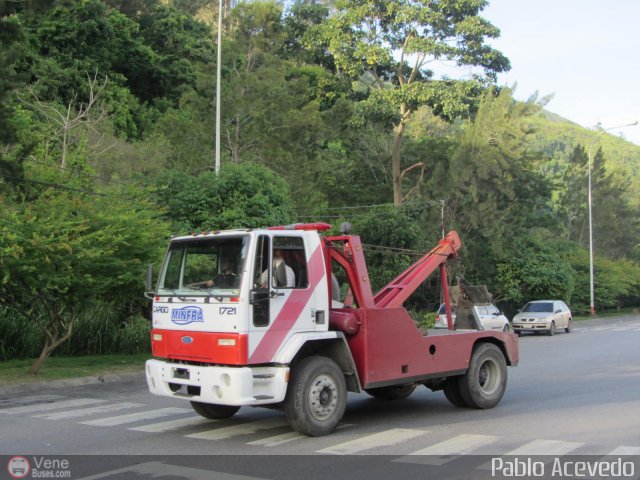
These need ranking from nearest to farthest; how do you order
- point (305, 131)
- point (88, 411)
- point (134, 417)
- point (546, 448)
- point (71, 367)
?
point (546, 448)
point (134, 417)
point (88, 411)
point (71, 367)
point (305, 131)

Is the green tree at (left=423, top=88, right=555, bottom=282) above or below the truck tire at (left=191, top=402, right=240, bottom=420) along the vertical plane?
above

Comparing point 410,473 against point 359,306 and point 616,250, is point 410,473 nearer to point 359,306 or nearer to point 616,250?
point 359,306

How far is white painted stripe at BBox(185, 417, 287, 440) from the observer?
27.6 ft

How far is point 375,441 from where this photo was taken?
8.02 meters

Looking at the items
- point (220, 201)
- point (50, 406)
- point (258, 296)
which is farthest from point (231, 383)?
point (220, 201)

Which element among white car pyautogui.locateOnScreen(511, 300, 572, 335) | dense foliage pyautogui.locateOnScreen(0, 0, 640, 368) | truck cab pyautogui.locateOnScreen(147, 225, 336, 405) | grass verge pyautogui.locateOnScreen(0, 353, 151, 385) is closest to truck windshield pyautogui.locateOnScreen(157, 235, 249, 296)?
truck cab pyautogui.locateOnScreen(147, 225, 336, 405)

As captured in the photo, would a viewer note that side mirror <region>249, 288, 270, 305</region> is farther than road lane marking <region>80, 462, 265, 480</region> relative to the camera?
Yes

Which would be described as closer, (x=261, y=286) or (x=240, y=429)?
(x=261, y=286)

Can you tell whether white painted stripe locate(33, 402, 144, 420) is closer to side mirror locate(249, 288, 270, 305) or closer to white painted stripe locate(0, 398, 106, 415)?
white painted stripe locate(0, 398, 106, 415)

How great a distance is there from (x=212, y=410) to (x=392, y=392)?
3.07m

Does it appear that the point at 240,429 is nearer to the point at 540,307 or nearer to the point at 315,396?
the point at 315,396

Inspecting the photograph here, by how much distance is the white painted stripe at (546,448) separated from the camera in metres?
7.40

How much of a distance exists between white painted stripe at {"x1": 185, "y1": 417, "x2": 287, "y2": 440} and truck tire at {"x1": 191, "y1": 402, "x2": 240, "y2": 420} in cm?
39

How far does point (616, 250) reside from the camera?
6353cm
